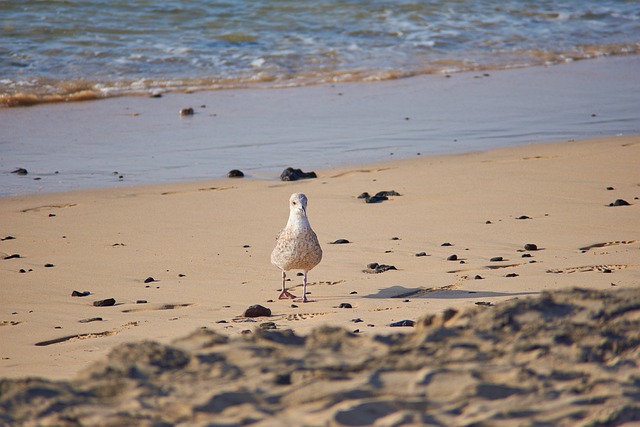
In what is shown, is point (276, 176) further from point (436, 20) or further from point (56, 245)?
point (436, 20)

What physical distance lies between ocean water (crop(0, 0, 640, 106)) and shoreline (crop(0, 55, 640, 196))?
1.48 metres

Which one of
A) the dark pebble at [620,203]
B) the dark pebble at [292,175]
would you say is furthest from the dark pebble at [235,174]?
the dark pebble at [620,203]

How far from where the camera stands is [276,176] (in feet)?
36.9

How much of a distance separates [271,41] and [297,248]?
51.8 ft

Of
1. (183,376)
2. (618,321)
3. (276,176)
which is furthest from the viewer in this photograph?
(276,176)

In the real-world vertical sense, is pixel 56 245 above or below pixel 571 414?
below

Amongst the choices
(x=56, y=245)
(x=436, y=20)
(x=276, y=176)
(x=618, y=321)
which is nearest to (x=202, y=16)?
(x=436, y=20)

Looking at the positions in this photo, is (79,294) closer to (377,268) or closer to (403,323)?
(377,268)

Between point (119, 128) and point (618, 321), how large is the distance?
11472 millimetres

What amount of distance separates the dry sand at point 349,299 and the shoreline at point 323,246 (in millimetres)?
32

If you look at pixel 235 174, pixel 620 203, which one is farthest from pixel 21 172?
pixel 620 203

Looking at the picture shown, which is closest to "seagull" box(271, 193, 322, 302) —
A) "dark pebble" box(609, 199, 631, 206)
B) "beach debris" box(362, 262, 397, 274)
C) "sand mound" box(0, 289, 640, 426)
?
"beach debris" box(362, 262, 397, 274)

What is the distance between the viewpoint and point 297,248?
7.21 metres

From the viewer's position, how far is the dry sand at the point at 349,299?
11.5 ft
